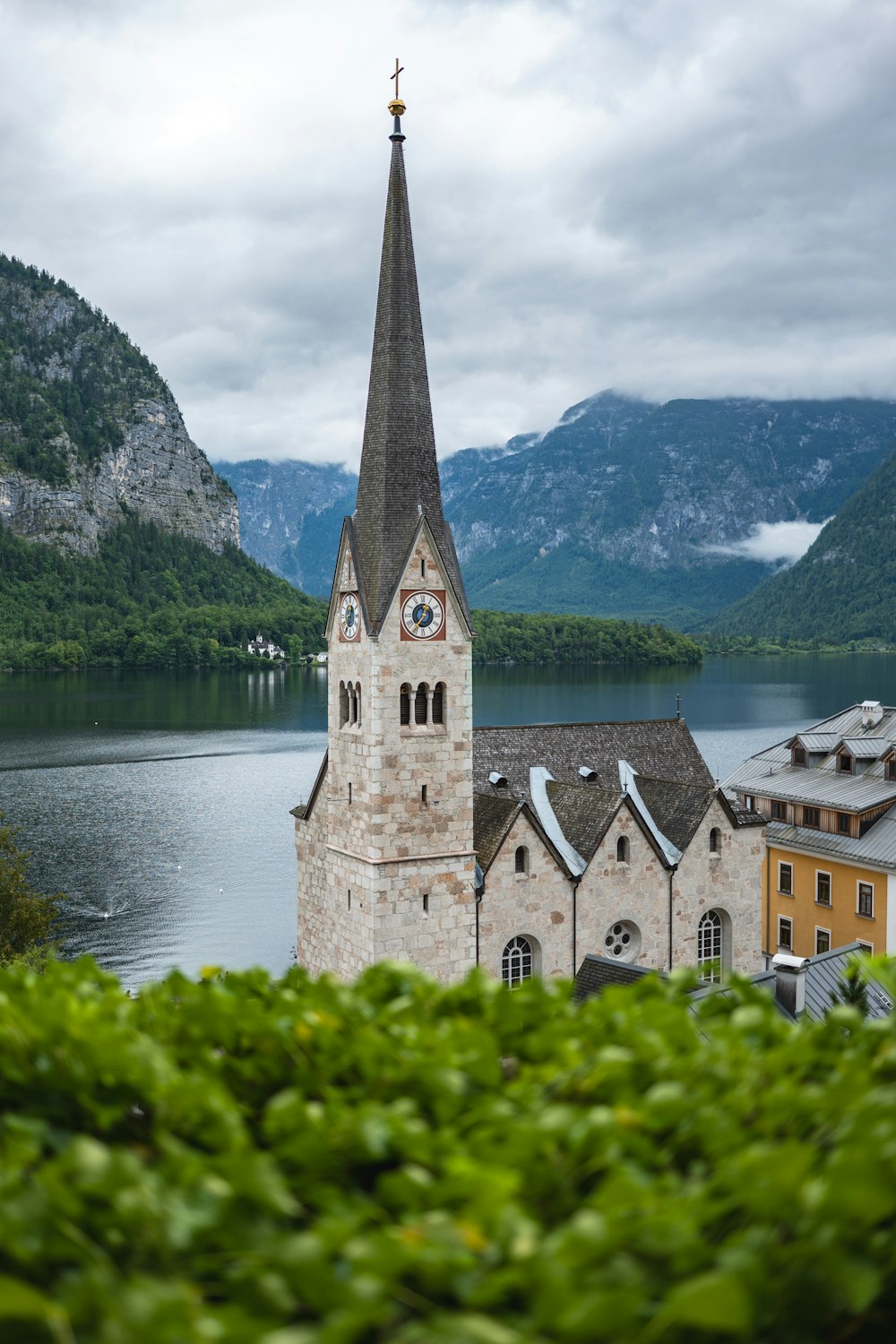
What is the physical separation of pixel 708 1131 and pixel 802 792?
4317 centimetres

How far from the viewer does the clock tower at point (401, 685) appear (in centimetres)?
3130

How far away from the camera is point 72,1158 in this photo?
3.76 m

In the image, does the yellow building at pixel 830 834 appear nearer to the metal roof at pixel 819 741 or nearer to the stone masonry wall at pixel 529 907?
the metal roof at pixel 819 741

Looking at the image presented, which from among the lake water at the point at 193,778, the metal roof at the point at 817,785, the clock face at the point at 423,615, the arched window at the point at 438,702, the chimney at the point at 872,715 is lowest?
the lake water at the point at 193,778

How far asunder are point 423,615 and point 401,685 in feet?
6.65

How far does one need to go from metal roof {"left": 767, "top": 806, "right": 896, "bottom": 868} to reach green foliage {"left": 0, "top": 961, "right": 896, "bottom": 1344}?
37.9 m

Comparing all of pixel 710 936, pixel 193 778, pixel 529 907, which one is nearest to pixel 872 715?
pixel 710 936

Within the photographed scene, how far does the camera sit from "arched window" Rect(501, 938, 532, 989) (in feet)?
111

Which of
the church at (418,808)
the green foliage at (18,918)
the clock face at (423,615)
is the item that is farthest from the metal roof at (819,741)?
the green foliage at (18,918)

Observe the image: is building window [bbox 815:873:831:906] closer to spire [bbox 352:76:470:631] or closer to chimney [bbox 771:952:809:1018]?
chimney [bbox 771:952:809:1018]

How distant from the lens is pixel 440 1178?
441 cm

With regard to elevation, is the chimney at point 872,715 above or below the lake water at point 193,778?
above

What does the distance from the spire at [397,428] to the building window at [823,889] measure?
1969 cm

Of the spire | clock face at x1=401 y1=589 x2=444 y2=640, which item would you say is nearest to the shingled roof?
clock face at x1=401 y1=589 x2=444 y2=640
